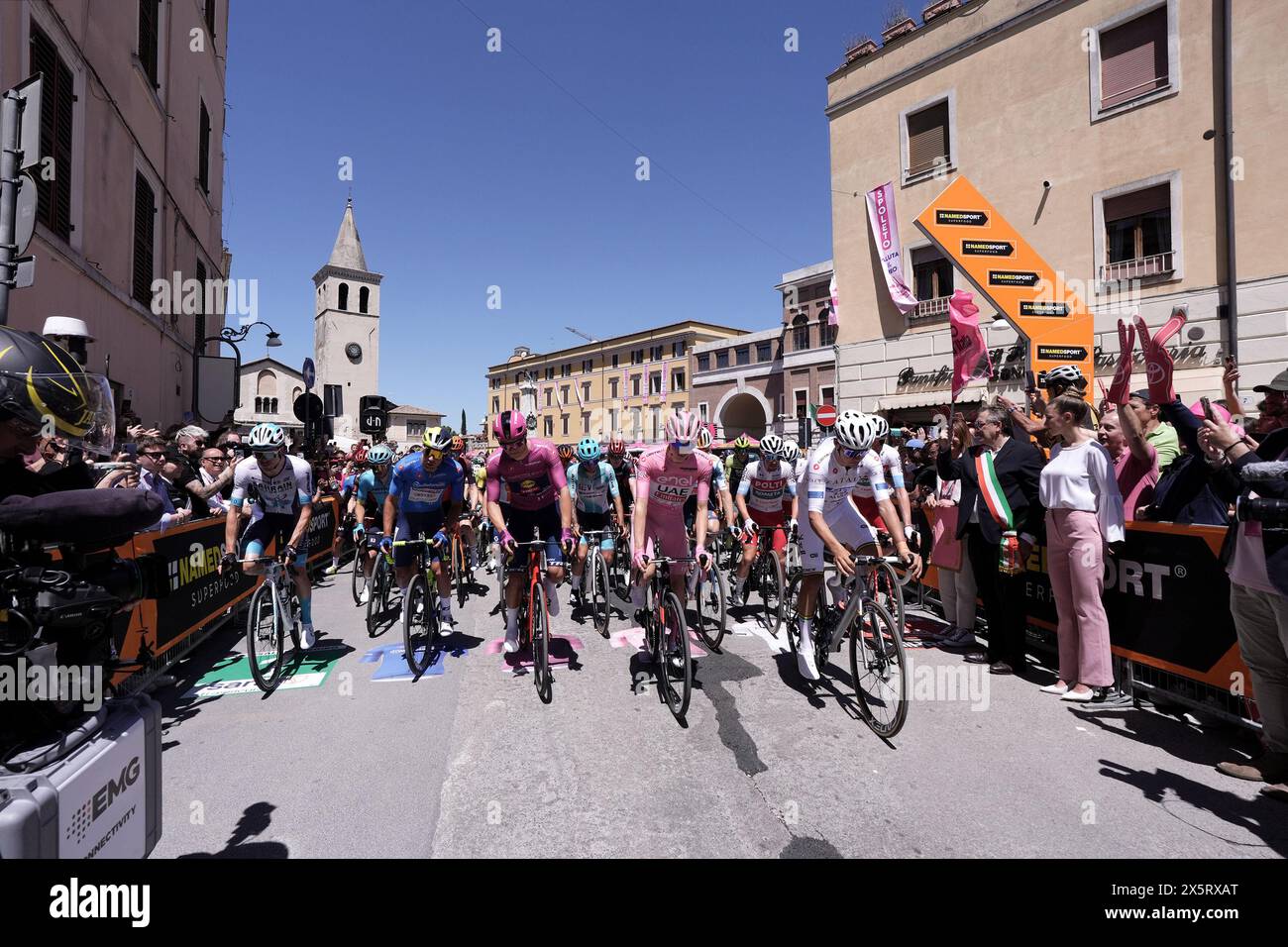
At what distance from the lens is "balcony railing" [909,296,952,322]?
16938mm

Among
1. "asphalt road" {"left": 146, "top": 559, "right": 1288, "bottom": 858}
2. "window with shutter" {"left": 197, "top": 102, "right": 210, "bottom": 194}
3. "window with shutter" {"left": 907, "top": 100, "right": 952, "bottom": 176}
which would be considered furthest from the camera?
"window with shutter" {"left": 197, "top": 102, "right": 210, "bottom": 194}

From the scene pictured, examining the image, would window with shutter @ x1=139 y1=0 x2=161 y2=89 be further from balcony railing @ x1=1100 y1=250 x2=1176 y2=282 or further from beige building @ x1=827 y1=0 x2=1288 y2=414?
balcony railing @ x1=1100 y1=250 x2=1176 y2=282

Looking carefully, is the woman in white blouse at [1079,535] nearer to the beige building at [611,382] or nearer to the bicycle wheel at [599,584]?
the bicycle wheel at [599,584]

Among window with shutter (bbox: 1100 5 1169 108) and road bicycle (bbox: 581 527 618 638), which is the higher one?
window with shutter (bbox: 1100 5 1169 108)

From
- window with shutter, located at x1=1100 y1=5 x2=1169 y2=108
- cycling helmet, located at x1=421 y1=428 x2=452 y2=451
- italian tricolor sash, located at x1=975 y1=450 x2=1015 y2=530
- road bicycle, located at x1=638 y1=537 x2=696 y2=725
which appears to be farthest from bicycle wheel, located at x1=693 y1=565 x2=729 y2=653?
window with shutter, located at x1=1100 y1=5 x2=1169 y2=108

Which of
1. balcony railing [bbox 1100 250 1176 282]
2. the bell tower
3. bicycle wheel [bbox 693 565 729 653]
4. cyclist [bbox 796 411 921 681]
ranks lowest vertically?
bicycle wheel [bbox 693 565 729 653]

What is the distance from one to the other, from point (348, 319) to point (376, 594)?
66846mm

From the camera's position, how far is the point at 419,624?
20.2ft

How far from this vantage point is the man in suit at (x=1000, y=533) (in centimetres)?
554

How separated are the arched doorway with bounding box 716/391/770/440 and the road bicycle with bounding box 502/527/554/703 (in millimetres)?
41630

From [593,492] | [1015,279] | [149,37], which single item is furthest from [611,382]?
[593,492]

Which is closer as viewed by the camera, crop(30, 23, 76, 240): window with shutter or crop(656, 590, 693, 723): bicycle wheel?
crop(656, 590, 693, 723): bicycle wheel

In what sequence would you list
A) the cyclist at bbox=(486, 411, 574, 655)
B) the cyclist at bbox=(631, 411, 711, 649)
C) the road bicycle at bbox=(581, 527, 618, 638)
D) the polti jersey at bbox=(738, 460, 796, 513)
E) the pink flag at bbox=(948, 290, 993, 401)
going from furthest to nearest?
the pink flag at bbox=(948, 290, 993, 401), the polti jersey at bbox=(738, 460, 796, 513), the road bicycle at bbox=(581, 527, 618, 638), the cyclist at bbox=(486, 411, 574, 655), the cyclist at bbox=(631, 411, 711, 649)

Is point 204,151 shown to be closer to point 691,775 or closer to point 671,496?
point 671,496
